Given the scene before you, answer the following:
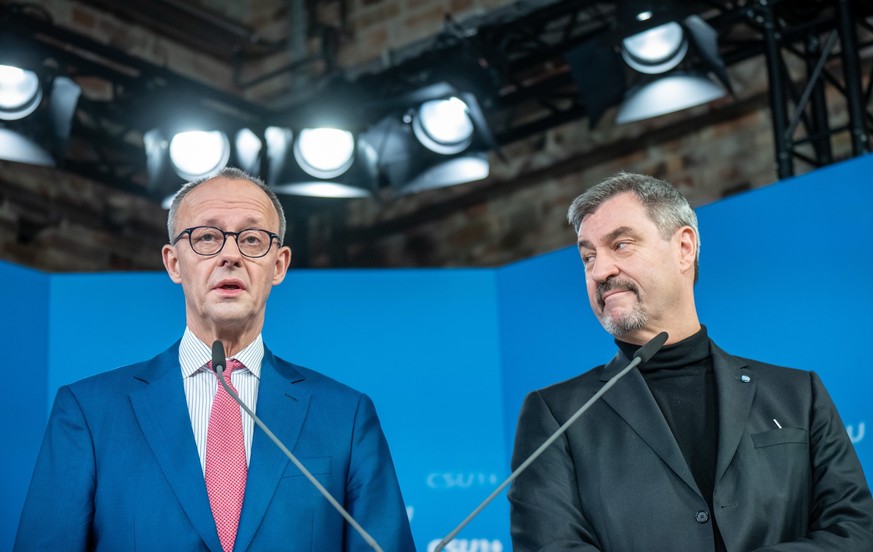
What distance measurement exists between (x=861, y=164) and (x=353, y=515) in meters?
2.39

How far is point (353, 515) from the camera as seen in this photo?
2139 millimetres

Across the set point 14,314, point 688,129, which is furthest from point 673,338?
point 688,129

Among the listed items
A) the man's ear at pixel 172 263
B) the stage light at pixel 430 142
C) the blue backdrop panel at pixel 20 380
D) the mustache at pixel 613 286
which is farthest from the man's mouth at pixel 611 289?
the stage light at pixel 430 142

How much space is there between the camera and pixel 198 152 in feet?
17.9

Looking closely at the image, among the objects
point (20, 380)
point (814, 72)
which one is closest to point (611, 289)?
point (20, 380)

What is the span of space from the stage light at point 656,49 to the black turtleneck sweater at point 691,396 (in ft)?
8.61

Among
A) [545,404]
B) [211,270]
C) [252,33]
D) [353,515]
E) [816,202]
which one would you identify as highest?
[252,33]

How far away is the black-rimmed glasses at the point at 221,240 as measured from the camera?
2279mm

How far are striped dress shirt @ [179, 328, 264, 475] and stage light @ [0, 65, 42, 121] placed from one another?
118 inches

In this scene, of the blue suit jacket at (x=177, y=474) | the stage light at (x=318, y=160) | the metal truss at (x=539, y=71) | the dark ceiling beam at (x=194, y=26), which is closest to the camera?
the blue suit jacket at (x=177, y=474)

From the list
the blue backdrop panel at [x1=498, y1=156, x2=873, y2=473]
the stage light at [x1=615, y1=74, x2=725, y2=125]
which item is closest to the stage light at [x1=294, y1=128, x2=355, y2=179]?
the stage light at [x1=615, y1=74, x2=725, y2=125]

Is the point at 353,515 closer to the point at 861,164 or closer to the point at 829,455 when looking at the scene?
the point at 829,455

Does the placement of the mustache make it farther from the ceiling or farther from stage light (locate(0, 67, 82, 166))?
stage light (locate(0, 67, 82, 166))

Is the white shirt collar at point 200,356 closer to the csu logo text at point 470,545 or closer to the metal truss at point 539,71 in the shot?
the csu logo text at point 470,545
